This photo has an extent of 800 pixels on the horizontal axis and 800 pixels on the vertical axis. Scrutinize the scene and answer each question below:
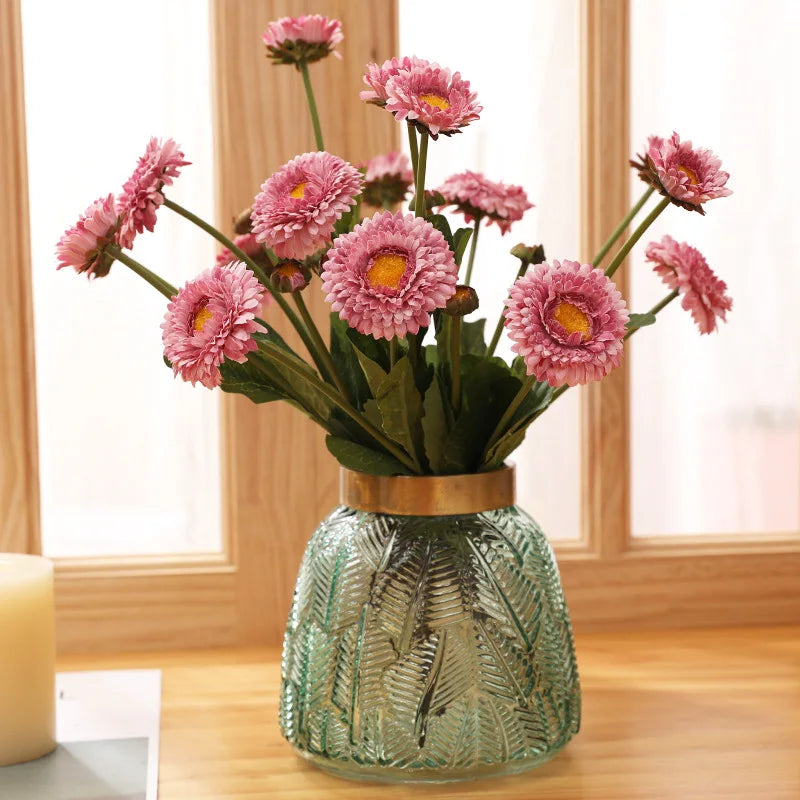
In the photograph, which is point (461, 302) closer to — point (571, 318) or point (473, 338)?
point (571, 318)

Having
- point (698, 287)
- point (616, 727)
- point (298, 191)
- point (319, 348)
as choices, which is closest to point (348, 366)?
point (319, 348)

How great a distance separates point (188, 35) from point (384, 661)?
676mm

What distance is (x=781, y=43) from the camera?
1250 millimetres

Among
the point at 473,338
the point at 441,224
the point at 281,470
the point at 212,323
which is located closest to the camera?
the point at 212,323

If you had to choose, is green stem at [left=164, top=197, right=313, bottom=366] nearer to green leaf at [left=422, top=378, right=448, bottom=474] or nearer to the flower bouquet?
the flower bouquet

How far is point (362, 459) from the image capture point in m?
0.84

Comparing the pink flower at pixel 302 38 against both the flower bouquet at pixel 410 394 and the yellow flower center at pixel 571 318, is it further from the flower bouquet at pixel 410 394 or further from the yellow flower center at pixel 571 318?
the yellow flower center at pixel 571 318

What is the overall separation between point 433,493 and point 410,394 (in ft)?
0.25

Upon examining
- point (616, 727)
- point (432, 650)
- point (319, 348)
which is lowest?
point (616, 727)

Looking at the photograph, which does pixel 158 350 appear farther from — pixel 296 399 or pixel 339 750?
pixel 339 750

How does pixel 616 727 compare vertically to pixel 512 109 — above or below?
below

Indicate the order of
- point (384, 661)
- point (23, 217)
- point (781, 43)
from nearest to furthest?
point (384, 661) < point (23, 217) < point (781, 43)

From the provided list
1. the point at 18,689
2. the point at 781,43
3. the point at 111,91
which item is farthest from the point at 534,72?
the point at 18,689

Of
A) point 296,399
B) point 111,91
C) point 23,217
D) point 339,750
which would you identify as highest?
point 111,91
